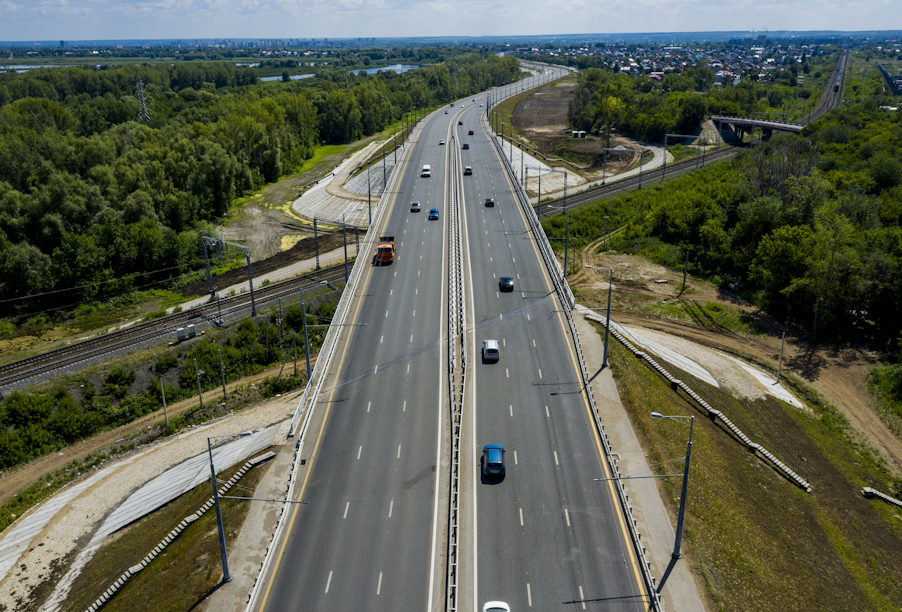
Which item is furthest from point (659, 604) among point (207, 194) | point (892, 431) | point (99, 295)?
point (207, 194)

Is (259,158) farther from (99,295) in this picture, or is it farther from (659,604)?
(659,604)

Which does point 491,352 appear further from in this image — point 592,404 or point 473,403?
point 592,404

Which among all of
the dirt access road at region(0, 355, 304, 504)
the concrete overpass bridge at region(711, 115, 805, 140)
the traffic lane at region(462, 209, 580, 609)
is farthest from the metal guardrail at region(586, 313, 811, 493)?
the concrete overpass bridge at region(711, 115, 805, 140)

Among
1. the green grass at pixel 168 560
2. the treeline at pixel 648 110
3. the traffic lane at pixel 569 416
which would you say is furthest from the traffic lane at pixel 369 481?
the treeline at pixel 648 110

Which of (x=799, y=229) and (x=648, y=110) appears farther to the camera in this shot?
(x=648, y=110)

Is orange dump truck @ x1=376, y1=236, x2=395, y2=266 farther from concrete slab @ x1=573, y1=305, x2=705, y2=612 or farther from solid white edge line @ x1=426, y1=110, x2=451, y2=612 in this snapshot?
concrete slab @ x1=573, y1=305, x2=705, y2=612

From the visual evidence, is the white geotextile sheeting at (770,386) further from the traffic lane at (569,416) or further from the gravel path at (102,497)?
the gravel path at (102,497)

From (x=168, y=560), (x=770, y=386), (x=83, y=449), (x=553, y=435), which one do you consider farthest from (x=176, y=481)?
(x=770, y=386)
